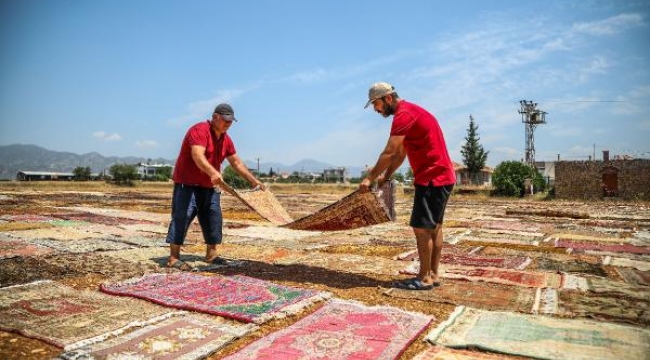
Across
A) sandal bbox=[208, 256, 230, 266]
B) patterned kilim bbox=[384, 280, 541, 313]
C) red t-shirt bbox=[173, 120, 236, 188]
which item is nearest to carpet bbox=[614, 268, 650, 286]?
patterned kilim bbox=[384, 280, 541, 313]

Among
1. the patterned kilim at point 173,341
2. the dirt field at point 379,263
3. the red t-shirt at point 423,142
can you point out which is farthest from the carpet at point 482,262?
the patterned kilim at point 173,341

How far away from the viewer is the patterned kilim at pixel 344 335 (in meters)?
2.68

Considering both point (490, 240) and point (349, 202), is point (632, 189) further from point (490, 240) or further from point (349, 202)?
point (349, 202)

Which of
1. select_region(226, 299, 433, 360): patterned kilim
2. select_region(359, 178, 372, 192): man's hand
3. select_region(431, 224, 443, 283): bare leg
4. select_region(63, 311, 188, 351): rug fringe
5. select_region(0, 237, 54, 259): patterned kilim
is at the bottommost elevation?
select_region(226, 299, 433, 360): patterned kilim

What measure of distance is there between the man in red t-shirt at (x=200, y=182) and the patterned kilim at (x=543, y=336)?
3087 millimetres

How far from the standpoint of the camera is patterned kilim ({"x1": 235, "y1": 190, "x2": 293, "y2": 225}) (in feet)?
18.5

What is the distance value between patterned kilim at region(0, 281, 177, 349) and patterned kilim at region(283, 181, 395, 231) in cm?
227

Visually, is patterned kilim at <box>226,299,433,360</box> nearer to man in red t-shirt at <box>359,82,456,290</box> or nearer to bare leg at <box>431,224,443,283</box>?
man in red t-shirt at <box>359,82,456,290</box>

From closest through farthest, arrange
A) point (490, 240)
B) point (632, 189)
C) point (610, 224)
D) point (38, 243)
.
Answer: point (38, 243)
point (490, 240)
point (610, 224)
point (632, 189)

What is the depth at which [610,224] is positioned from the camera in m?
12.0

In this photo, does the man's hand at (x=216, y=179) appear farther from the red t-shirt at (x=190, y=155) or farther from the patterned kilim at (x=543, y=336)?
the patterned kilim at (x=543, y=336)

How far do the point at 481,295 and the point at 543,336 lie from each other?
3.74 feet

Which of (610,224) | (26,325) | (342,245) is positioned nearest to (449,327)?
(26,325)

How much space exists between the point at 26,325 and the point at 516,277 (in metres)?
4.59
